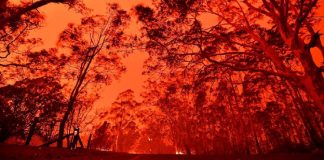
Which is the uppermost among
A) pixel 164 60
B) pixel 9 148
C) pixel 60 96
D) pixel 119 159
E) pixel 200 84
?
pixel 60 96

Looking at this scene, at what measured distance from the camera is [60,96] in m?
22.7

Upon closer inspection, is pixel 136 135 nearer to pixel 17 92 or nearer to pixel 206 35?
pixel 17 92

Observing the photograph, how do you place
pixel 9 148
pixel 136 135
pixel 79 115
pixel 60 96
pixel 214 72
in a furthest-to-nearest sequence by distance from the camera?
pixel 136 135, pixel 79 115, pixel 60 96, pixel 214 72, pixel 9 148

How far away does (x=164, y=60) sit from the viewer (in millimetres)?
11836

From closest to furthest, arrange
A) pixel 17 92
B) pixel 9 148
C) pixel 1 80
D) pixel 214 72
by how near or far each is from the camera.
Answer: pixel 9 148
pixel 214 72
pixel 1 80
pixel 17 92

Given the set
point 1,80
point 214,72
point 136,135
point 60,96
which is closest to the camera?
point 214,72

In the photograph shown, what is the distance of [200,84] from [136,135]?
73.2 meters

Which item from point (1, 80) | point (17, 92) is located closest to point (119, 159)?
point (1, 80)

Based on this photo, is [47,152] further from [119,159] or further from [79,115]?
[79,115]

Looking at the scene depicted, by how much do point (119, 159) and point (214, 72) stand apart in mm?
5571

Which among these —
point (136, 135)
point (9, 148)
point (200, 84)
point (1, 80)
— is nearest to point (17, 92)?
point (1, 80)

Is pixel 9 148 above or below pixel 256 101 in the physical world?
below

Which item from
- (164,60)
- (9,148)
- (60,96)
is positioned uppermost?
(60,96)

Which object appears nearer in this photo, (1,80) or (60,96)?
(1,80)
